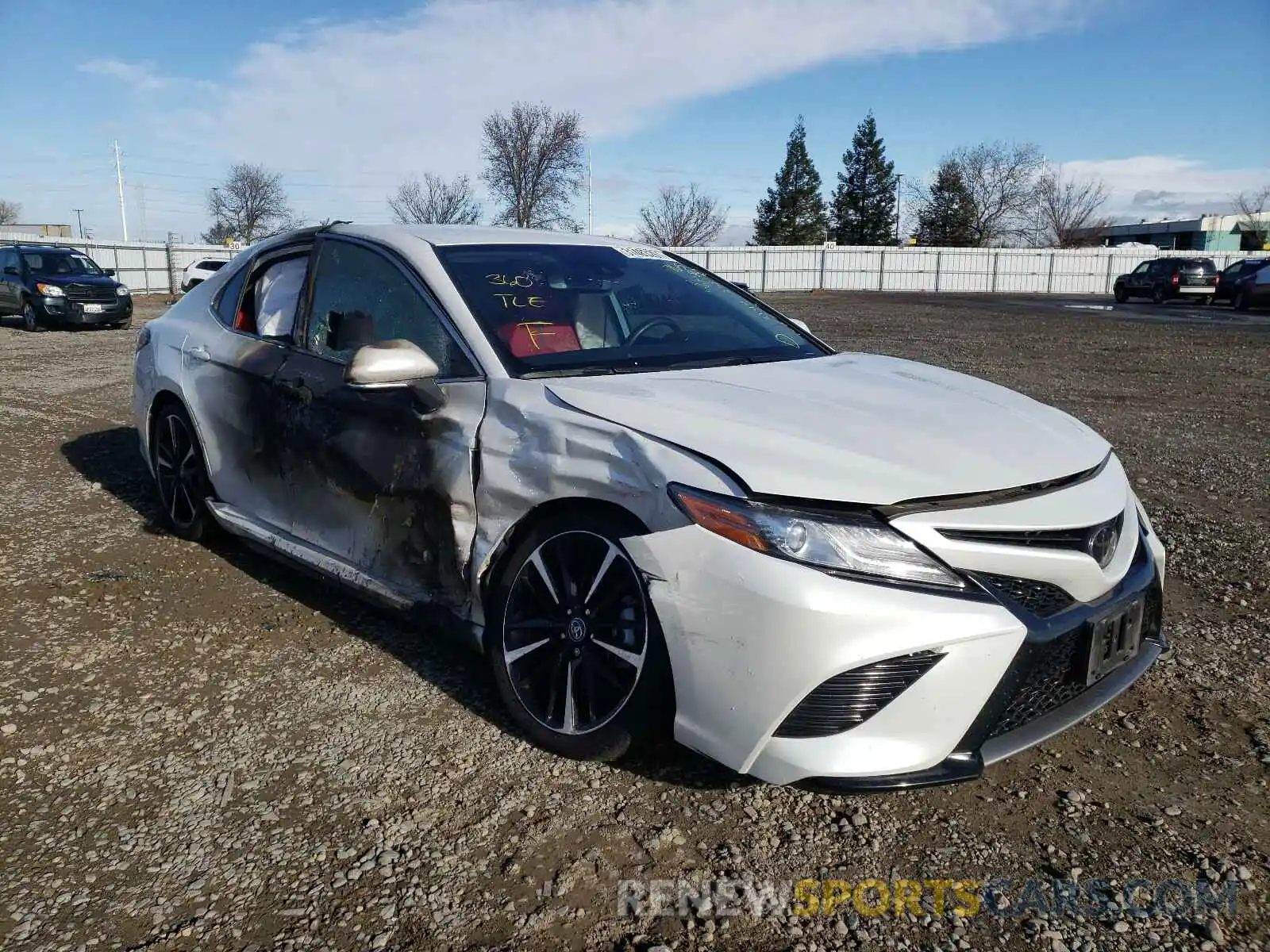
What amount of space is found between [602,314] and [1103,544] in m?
1.81

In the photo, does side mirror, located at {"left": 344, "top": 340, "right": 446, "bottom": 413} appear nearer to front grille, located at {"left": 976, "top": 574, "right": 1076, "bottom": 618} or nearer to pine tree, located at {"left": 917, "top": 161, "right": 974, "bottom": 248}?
front grille, located at {"left": 976, "top": 574, "right": 1076, "bottom": 618}

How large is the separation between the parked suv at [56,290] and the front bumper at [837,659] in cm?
1962

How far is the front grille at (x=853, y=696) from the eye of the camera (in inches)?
86.3

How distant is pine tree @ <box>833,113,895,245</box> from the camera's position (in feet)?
225

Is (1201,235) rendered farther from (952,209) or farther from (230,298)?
(230,298)

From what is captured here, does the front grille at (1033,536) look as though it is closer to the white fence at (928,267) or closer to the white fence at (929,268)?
the white fence at (928,267)

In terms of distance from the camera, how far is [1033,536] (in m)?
2.35

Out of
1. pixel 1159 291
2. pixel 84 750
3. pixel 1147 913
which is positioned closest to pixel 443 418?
pixel 84 750

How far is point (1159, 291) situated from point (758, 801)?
34.0m

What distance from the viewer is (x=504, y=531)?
2.84 meters

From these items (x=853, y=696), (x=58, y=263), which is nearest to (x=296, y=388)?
(x=853, y=696)

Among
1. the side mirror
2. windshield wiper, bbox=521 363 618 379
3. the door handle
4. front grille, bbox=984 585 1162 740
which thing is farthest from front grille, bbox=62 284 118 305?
front grille, bbox=984 585 1162 740

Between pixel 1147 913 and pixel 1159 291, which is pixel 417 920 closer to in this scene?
pixel 1147 913

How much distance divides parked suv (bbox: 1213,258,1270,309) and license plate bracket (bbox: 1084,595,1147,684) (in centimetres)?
2811
